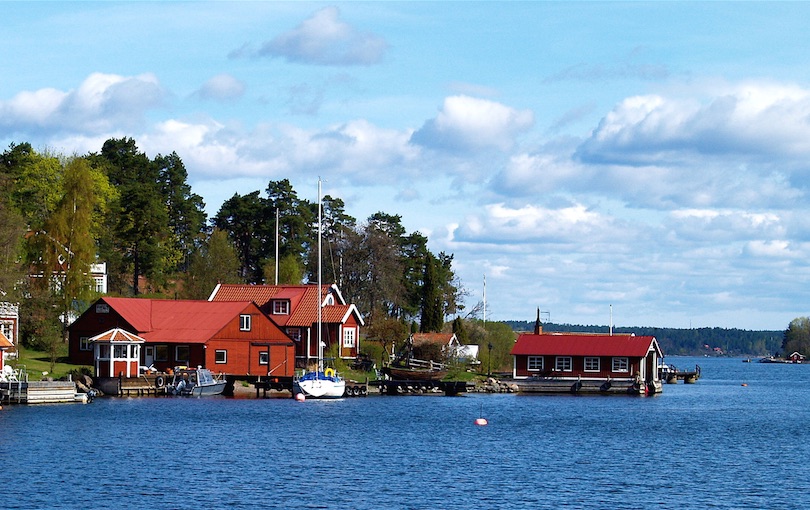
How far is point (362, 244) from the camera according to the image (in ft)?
418

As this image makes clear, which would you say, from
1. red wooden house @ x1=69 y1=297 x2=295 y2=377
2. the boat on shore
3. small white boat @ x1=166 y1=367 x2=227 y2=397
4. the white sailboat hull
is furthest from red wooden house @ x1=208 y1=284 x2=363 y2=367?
the white sailboat hull

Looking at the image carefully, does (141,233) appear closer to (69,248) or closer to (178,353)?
(69,248)

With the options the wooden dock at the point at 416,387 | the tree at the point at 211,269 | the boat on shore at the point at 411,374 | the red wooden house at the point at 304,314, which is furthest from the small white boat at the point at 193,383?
the tree at the point at 211,269

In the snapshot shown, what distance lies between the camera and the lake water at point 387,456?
41.5 m

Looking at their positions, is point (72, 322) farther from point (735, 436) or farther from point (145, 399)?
point (735, 436)

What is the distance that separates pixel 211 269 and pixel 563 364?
132 feet

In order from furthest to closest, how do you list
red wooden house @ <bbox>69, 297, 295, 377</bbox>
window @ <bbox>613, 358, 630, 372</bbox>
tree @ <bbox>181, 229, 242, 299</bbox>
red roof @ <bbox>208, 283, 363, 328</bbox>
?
tree @ <bbox>181, 229, 242, 299</bbox>, red roof @ <bbox>208, 283, 363, 328</bbox>, window @ <bbox>613, 358, 630, 372</bbox>, red wooden house @ <bbox>69, 297, 295, 377</bbox>

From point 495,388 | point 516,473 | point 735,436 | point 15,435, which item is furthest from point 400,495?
point 495,388

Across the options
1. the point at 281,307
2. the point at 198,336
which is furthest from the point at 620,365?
the point at 198,336

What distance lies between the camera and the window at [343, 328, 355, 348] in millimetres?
103800

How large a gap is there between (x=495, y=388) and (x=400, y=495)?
196ft

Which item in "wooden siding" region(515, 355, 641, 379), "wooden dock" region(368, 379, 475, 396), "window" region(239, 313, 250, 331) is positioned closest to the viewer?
"window" region(239, 313, 250, 331)

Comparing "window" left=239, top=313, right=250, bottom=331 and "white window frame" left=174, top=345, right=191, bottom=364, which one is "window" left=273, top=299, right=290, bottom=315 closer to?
"window" left=239, top=313, right=250, bottom=331

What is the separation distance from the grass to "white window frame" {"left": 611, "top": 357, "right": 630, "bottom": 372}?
143 feet
